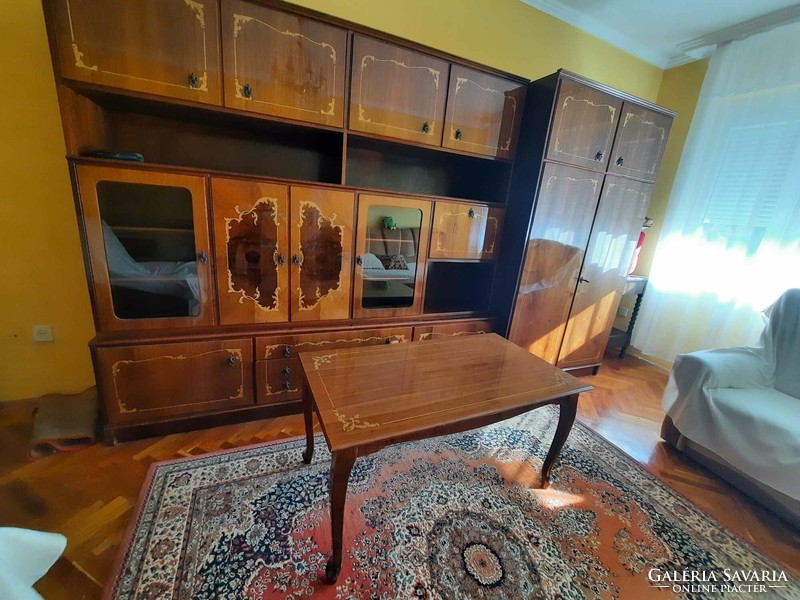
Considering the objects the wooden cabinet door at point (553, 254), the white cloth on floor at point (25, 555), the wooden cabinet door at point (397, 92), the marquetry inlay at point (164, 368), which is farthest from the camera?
the wooden cabinet door at point (553, 254)

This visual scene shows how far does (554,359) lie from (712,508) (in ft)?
4.05

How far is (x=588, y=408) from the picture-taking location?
2.37m

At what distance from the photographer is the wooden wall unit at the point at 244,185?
142cm

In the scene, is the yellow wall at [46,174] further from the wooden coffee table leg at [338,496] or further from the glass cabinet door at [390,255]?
the wooden coffee table leg at [338,496]

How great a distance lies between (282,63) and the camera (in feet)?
5.18

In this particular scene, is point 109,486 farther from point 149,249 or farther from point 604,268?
point 604,268

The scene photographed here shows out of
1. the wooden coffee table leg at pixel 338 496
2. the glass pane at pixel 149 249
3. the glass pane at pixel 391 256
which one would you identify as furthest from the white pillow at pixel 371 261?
the wooden coffee table leg at pixel 338 496

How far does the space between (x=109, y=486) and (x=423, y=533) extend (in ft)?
4.62

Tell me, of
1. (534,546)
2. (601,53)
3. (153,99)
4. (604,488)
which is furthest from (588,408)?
(153,99)

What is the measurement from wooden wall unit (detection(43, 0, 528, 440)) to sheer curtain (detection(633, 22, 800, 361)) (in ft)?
6.01

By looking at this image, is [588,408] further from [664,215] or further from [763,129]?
[763,129]

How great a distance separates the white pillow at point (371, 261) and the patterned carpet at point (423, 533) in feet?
3.60

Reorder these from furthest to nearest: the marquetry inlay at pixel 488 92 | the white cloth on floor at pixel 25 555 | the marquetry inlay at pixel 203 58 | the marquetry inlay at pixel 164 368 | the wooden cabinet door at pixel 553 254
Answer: the wooden cabinet door at pixel 553 254 < the marquetry inlay at pixel 488 92 < the marquetry inlay at pixel 164 368 < the marquetry inlay at pixel 203 58 < the white cloth on floor at pixel 25 555

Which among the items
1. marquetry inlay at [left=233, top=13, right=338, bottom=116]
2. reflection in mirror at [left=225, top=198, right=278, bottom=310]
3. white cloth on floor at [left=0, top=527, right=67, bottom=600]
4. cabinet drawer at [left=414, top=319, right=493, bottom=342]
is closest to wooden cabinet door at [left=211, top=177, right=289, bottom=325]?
reflection in mirror at [left=225, top=198, right=278, bottom=310]
